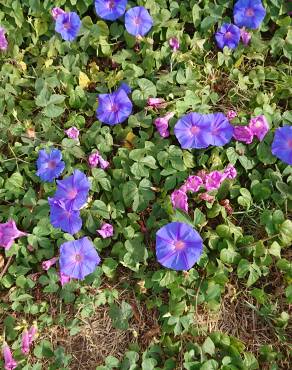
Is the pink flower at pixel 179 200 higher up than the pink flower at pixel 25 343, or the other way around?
the pink flower at pixel 179 200

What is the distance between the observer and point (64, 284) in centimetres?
245

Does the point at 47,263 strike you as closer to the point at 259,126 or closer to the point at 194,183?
the point at 194,183

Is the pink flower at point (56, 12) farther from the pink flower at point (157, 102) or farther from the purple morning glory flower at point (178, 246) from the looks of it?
the purple morning glory flower at point (178, 246)

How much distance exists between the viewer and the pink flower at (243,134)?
2.52 metres

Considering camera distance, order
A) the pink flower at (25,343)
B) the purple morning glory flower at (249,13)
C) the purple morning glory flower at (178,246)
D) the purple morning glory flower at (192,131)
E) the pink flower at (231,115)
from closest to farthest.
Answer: the purple morning glory flower at (178,246), the pink flower at (25,343), the purple morning glory flower at (192,131), the pink flower at (231,115), the purple morning glory flower at (249,13)

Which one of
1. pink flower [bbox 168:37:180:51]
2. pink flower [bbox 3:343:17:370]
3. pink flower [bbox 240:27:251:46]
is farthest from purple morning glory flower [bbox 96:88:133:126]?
pink flower [bbox 3:343:17:370]

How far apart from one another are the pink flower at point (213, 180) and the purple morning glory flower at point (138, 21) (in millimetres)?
912

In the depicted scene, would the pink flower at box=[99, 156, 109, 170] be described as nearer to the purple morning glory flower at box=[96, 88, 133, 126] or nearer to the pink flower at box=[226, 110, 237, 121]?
the purple morning glory flower at box=[96, 88, 133, 126]

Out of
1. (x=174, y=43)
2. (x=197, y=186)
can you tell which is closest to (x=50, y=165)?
(x=197, y=186)

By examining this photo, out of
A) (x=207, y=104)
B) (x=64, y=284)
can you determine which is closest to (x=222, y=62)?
(x=207, y=104)

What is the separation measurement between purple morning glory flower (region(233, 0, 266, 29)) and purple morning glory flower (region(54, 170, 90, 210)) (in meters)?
1.22

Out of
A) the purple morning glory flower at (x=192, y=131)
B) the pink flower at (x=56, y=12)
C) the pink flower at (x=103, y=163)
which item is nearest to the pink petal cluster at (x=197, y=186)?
the purple morning glory flower at (x=192, y=131)

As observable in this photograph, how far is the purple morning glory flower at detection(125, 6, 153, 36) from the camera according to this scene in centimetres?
281

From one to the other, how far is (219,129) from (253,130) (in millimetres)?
163
